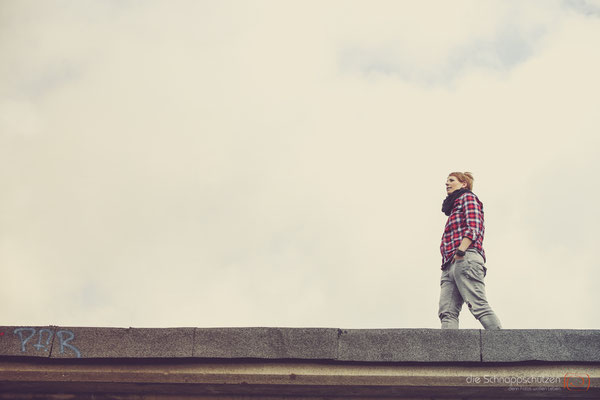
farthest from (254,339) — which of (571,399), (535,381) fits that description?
(571,399)

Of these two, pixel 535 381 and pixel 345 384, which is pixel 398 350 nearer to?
pixel 345 384

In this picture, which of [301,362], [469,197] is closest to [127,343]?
[301,362]

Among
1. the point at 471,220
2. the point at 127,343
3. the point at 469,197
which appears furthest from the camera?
the point at 469,197

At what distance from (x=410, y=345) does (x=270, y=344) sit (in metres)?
1.07

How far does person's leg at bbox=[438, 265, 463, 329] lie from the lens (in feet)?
22.4

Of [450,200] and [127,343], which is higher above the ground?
[450,200]

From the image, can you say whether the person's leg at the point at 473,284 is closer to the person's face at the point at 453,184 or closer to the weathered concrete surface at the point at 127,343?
the person's face at the point at 453,184

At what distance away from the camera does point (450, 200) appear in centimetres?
714

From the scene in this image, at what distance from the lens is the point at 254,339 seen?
217 inches

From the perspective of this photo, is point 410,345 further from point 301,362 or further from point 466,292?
point 466,292

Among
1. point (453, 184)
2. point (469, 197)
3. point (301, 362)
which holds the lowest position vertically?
point (301, 362)

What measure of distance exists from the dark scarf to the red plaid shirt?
41mm

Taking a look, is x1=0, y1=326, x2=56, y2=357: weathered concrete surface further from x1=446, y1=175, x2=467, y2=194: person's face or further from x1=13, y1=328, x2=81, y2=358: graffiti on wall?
x1=446, y1=175, x2=467, y2=194: person's face

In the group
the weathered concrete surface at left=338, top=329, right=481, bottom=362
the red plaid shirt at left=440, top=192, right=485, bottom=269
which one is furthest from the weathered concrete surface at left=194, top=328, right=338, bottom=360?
the red plaid shirt at left=440, top=192, right=485, bottom=269
